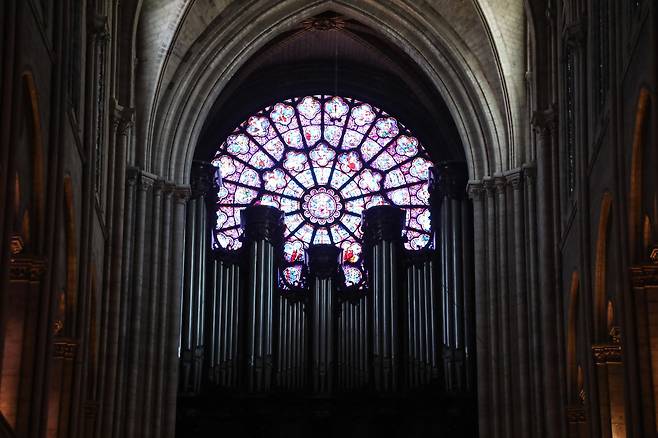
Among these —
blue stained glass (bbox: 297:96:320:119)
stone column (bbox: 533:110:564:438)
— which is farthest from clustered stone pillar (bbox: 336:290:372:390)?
stone column (bbox: 533:110:564:438)

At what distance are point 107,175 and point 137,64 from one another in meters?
4.13

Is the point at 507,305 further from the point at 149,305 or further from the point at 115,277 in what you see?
the point at 115,277

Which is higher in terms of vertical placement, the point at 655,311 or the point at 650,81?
the point at 650,81

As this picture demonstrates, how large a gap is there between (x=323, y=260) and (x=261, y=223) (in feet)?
5.06

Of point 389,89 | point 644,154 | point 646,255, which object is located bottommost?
point 646,255

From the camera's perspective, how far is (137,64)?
27.9 metres

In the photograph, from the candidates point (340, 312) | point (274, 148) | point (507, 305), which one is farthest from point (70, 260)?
point (274, 148)

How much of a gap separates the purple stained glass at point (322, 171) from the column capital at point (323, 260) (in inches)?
37.9

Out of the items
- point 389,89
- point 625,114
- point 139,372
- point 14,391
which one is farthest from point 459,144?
point 14,391

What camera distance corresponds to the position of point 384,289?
1212 inches

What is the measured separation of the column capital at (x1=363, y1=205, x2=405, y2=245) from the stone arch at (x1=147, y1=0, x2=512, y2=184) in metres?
2.64

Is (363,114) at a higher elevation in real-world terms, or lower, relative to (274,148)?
higher

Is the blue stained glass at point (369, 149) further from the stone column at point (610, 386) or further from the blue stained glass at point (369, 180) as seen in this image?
the stone column at point (610, 386)

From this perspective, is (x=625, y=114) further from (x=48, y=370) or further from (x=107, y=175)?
(x=107, y=175)
